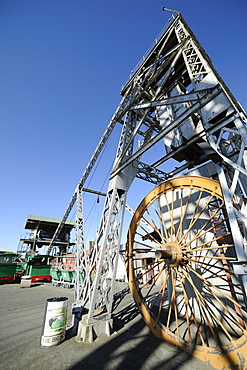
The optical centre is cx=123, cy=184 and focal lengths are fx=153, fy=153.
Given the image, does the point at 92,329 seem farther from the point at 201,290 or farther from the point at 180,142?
the point at 180,142

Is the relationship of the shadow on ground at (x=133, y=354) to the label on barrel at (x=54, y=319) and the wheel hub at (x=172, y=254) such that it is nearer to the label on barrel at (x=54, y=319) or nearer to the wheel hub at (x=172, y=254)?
the label on barrel at (x=54, y=319)

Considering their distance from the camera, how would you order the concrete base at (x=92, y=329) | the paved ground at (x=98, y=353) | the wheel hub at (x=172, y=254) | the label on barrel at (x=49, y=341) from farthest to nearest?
1. the wheel hub at (x=172, y=254)
2. the concrete base at (x=92, y=329)
3. the label on barrel at (x=49, y=341)
4. the paved ground at (x=98, y=353)

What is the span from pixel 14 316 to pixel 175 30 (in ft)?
48.7

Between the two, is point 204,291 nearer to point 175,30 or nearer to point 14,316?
point 14,316

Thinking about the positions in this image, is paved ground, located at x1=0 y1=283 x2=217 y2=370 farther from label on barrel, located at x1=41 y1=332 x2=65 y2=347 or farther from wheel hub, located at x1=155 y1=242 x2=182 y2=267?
wheel hub, located at x1=155 y1=242 x2=182 y2=267

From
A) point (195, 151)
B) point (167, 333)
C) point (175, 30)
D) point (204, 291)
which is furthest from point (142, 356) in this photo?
point (175, 30)

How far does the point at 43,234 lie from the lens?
95.3 ft

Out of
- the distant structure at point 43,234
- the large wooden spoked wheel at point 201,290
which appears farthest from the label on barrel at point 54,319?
the distant structure at point 43,234

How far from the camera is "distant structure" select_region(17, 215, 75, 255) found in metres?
26.5

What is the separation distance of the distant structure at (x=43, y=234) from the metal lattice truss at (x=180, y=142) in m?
20.0

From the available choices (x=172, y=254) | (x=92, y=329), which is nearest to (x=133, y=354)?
(x=92, y=329)

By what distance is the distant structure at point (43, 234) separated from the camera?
86.9 feet

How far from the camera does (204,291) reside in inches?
241

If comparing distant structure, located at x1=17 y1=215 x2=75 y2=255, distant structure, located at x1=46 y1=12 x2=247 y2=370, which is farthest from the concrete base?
distant structure, located at x1=17 y1=215 x2=75 y2=255
